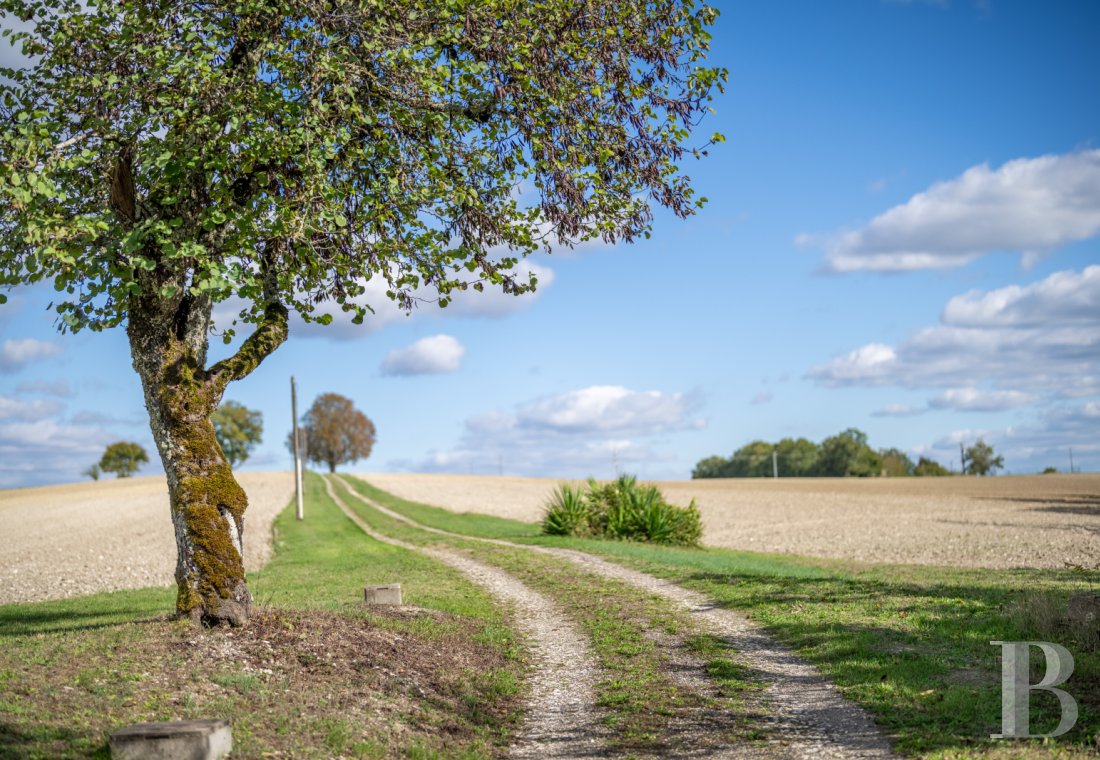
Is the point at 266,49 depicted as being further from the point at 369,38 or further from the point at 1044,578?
the point at 1044,578

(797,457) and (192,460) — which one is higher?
(192,460)

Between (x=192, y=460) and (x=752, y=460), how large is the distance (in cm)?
13650

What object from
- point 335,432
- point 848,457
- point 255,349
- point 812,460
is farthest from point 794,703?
point 335,432

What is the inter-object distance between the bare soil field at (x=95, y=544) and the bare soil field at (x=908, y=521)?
52.3 ft

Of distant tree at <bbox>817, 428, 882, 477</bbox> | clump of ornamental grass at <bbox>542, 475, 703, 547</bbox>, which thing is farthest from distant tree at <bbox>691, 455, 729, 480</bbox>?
clump of ornamental grass at <bbox>542, 475, 703, 547</bbox>

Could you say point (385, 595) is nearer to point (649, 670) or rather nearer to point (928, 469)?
point (649, 670)

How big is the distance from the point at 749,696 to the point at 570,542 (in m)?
18.0

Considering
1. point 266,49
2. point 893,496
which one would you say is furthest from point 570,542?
point 893,496

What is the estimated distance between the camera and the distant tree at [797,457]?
127312mm

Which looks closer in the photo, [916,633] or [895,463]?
[916,633]

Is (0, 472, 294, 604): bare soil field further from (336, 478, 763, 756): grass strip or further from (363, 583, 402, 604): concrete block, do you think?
(336, 478, 763, 756): grass strip

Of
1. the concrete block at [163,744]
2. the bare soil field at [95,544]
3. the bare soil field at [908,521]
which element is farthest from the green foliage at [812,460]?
the concrete block at [163,744]

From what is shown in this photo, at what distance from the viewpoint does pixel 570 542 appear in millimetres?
27594

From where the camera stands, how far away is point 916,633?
11.9 metres
